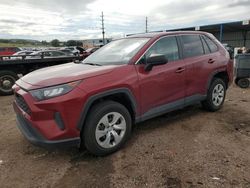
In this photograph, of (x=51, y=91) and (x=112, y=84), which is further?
(x=112, y=84)

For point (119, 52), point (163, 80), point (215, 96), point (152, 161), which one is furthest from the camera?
point (215, 96)

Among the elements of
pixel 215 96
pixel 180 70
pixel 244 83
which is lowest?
pixel 244 83

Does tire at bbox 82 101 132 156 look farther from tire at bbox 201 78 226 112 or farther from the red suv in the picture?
tire at bbox 201 78 226 112

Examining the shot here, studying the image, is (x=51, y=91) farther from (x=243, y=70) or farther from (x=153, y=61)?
(x=243, y=70)

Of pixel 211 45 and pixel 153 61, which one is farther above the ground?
pixel 211 45

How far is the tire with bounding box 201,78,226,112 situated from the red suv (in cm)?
4

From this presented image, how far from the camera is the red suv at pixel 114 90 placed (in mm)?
2936

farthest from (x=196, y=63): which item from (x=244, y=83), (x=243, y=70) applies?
(x=244, y=83)

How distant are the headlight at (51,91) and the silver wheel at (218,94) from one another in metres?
3.42

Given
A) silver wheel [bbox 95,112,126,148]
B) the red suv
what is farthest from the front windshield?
silver wheel [bbox 95,112,126,148]

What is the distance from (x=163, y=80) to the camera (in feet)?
12.8

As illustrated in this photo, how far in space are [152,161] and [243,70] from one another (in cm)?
630

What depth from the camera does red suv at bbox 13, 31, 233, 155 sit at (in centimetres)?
294

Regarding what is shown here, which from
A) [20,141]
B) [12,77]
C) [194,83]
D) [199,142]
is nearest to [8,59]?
[12,77]
